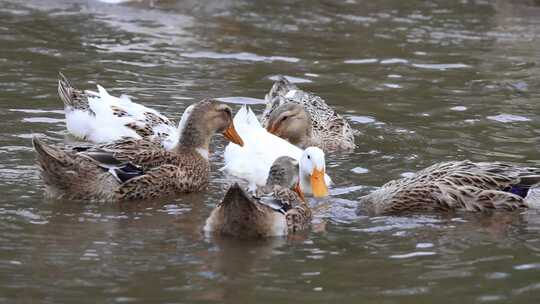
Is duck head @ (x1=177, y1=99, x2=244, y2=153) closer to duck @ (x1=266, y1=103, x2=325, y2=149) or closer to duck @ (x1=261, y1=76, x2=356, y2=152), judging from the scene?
duck @ (x1=266, y1=103, x2=325, y2=149)

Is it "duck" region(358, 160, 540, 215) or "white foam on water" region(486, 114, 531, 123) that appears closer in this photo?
"duck" region(358, 160, 540, 215)

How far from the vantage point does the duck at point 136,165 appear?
10.1 meters

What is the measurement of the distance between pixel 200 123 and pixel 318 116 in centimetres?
241

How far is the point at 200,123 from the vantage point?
11148 mm

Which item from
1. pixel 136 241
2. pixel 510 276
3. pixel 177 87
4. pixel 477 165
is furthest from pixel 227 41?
pixel 510 276

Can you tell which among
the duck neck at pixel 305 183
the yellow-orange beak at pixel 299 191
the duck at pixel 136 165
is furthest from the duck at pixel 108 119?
the yellow-orange beak at pixel 299 191

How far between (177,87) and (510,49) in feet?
16.6

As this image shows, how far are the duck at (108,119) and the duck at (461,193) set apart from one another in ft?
8.10

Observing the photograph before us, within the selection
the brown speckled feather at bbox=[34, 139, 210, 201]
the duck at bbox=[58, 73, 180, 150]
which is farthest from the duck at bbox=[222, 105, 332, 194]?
the duck at bbox=[58, 73, 180, 150]

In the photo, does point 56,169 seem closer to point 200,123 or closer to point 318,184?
point 200,123

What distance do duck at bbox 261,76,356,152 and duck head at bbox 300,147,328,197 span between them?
2078 millimetres

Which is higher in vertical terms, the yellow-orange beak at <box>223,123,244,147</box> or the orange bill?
the yellow-orange beak at <box>223,123,244,147</box>

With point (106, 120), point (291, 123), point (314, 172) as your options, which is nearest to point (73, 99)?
point (106, 120)

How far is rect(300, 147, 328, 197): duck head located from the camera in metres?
10.3
